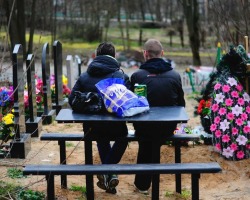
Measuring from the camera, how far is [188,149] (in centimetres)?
880

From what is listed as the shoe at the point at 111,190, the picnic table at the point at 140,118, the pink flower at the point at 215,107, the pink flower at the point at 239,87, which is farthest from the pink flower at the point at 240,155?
the shoe at the point at 111,190

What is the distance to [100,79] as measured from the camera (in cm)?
645

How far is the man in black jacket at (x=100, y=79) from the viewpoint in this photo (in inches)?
247

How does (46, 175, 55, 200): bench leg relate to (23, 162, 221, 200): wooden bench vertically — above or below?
below

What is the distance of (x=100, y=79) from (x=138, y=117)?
0.82 meters

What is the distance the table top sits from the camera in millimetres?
5707

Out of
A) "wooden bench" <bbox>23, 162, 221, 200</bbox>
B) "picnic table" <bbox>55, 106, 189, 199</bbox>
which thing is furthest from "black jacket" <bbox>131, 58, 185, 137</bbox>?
"wooden bench" <bbox>23, 162, 221, 200</bbox>

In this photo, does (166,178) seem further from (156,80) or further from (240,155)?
(156,80)

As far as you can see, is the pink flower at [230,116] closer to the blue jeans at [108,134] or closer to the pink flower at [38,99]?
the blue jeans at [108,134]

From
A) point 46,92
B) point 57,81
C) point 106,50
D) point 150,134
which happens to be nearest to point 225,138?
point 150,134

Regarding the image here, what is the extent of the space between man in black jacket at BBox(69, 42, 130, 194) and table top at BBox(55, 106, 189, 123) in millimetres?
239

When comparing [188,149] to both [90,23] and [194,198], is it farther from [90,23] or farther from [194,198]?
[90,23]

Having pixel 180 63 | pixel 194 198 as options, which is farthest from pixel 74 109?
pixel 180 63

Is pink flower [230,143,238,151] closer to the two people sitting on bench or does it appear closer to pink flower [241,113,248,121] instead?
pink flower [241,113,248,121]
